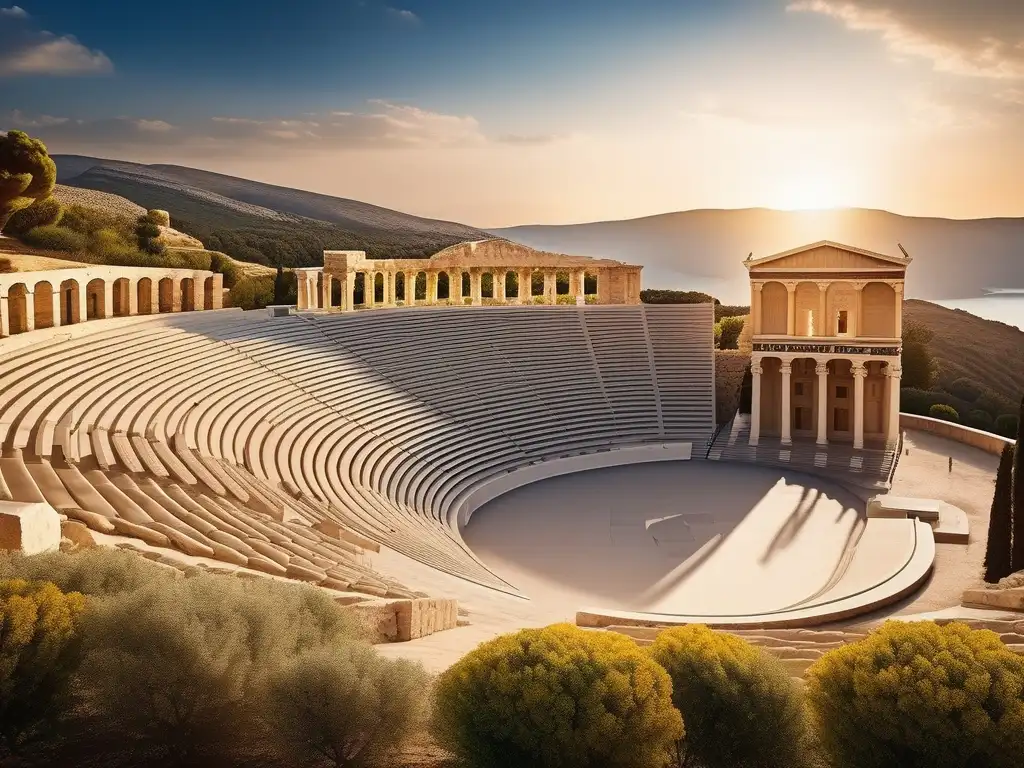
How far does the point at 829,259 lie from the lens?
1396 inches

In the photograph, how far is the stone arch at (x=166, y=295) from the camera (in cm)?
2872

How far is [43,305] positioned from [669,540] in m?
15.6

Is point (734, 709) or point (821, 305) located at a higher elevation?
point (821, 305)

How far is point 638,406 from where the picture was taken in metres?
35.8

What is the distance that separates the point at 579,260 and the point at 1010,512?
85.1ft

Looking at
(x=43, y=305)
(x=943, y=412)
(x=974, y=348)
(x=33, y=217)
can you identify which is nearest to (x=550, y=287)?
(x=943, y=412)

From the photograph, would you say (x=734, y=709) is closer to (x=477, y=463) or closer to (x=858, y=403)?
(x=477, y=463)

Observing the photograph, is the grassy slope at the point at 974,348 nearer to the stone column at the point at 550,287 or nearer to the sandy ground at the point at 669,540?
the stone column at the point at 550,287

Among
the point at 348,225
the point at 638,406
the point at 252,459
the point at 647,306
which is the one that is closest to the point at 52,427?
the point at 252,459

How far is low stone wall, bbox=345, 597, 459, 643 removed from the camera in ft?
36.9

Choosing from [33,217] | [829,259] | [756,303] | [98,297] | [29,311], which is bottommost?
[29,311]

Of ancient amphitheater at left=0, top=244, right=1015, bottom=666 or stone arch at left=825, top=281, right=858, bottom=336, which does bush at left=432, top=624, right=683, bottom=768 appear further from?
stone arch at left=825, top=281, right=858, bottom=336

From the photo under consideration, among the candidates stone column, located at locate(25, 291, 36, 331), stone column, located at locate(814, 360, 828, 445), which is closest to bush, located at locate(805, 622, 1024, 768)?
stone column, located at locate(25, 291, 36, 331)

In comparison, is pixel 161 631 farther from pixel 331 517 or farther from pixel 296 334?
pixel 296 334
